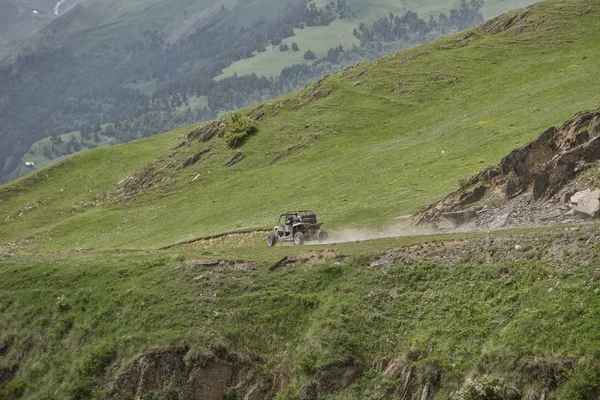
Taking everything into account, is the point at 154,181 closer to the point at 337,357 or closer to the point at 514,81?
the point at 514,81

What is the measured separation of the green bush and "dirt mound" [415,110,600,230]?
2065 inches

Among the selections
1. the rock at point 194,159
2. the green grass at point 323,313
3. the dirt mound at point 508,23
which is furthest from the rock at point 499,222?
the dirt mound at point 508,23

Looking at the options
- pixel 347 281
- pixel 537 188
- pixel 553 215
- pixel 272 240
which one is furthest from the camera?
pixel 272 240

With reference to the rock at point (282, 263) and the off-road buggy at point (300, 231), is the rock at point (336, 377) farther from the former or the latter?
the off-road buggy at point (300, 231)

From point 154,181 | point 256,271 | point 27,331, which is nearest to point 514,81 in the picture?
point 154,181

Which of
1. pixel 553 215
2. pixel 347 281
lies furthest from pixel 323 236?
pixel 553 215

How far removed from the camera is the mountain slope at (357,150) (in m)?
62.4

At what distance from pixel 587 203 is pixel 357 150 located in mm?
50530

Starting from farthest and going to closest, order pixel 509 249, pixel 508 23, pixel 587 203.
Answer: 1. pixel 508 23
2. pixel 587 203
3. pixel 509 249

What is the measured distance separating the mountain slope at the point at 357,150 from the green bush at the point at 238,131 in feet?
5.43

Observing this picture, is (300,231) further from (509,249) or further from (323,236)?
(509,249)

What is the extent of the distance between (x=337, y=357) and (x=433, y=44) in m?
88.6

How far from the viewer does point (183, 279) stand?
112 ft

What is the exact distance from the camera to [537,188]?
35750mm
